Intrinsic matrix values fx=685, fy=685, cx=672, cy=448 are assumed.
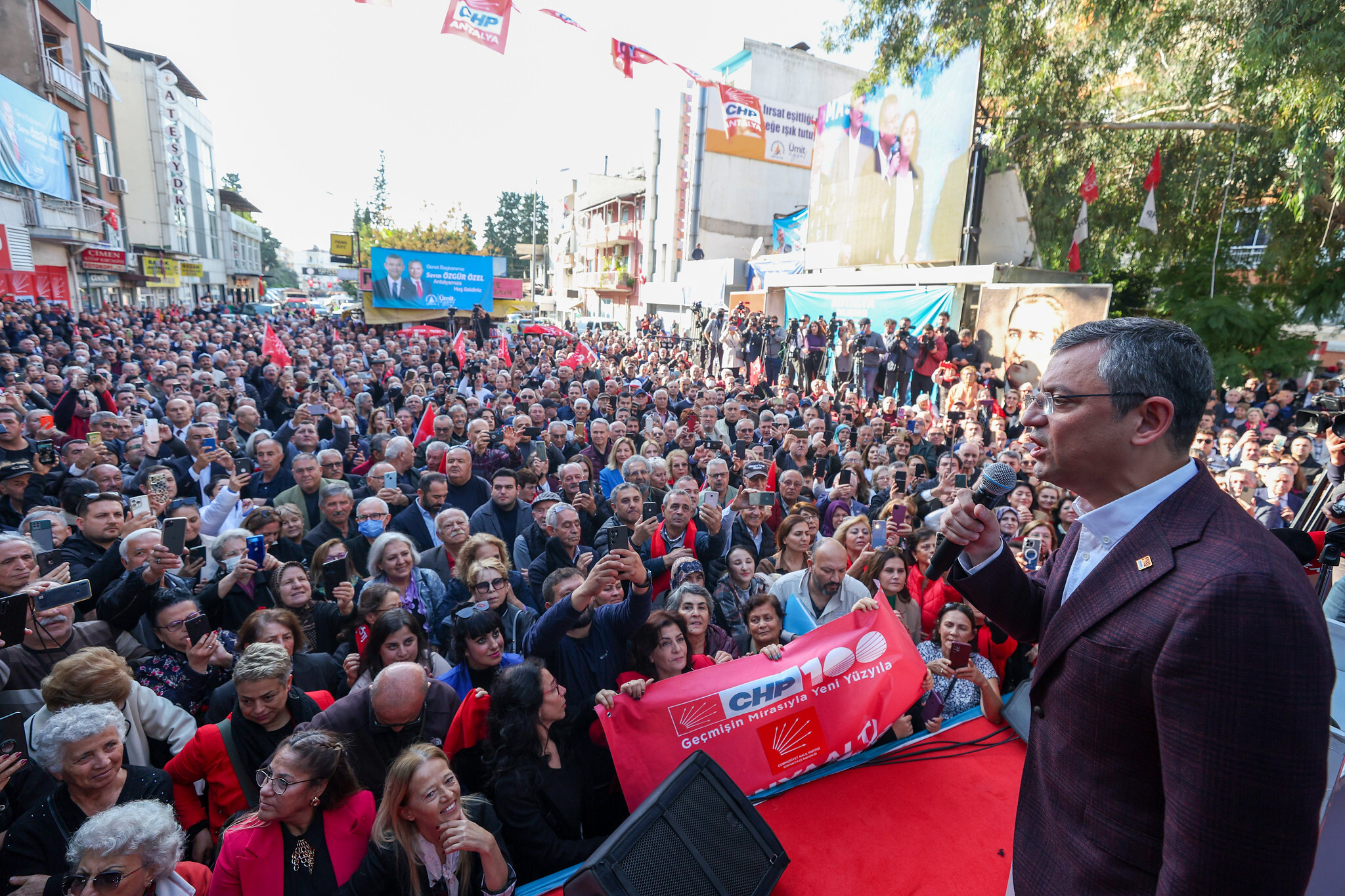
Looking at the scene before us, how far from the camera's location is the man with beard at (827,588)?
461 cm

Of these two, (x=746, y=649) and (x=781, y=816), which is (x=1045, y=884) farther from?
(x=746, y=649)

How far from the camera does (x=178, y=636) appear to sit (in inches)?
137

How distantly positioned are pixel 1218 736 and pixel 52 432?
933 cm

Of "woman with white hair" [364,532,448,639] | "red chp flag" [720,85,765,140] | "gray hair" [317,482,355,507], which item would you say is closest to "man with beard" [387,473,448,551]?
"gray hair" [317,482,355,507]

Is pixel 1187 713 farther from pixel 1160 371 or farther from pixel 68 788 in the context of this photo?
pixel 68 788

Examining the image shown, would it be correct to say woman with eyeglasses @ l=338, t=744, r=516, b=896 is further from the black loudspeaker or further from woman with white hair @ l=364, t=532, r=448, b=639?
woman with white hair @ l=364, t=532, r=448, b=639

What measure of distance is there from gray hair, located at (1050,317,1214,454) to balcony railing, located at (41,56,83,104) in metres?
36.0

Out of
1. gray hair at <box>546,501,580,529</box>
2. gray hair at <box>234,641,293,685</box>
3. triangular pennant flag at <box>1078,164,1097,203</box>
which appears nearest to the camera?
gray hair at <box>234,641,293,685</box>

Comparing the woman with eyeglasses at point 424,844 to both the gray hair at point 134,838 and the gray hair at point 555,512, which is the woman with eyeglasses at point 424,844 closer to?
the gray hair at point 134,838

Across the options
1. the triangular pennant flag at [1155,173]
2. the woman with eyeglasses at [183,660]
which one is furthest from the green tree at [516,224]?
the woman with eyeglasses at [183,660]

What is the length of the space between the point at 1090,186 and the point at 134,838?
51.8 feet

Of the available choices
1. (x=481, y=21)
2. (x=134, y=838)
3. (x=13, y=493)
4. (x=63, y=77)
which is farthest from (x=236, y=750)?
(x=63, y=77)

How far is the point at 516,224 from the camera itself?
262ft

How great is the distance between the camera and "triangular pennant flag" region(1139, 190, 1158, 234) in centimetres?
1232
